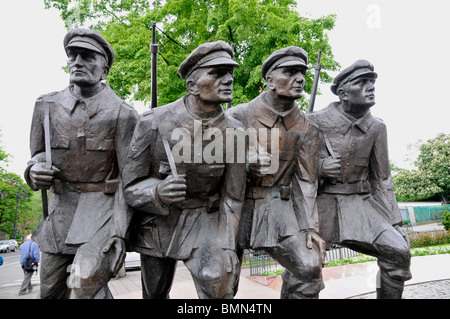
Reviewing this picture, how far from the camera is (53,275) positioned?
337 cm

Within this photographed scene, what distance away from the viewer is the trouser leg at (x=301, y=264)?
330 cm

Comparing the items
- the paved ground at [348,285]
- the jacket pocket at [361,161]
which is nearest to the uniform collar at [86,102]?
the jacket pocket at [361,161]

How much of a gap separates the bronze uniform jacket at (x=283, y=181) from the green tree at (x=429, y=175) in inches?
1298

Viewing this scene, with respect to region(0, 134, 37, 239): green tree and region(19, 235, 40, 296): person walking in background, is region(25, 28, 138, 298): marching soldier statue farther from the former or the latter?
region(0, 134, 37, 239): green tree

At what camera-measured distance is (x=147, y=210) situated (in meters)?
3.17

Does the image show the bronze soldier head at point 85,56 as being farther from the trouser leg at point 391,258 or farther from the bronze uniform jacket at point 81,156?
the trouser leg at point 391,258

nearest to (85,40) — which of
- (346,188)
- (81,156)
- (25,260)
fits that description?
(81,156)

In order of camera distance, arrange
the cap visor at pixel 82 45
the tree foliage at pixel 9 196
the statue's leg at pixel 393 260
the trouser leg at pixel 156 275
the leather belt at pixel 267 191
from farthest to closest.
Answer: the tree foliage at pixel 9 196
the statue's leg at pixel 393 260
the leather belt at pixel 267 191
the trouser leg at pixel 156 275
the cap visor at pixel 82 45

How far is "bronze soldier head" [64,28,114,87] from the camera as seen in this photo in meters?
3.21
